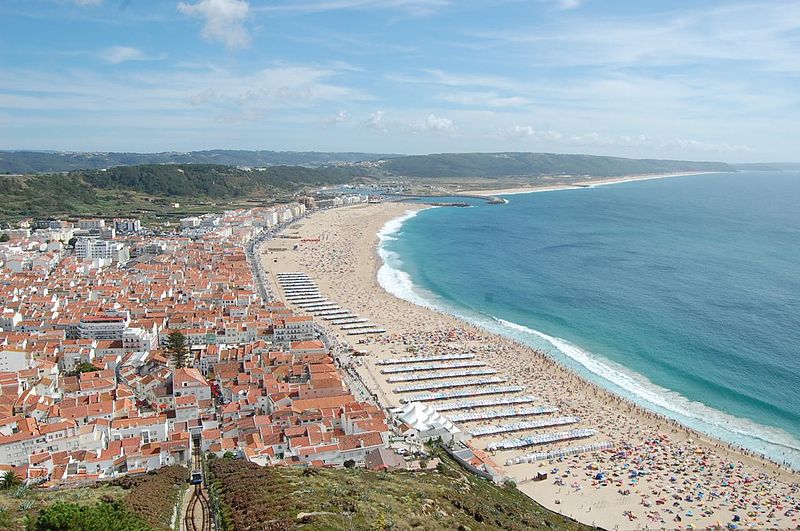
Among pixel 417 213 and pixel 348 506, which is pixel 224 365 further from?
pixel 417 213

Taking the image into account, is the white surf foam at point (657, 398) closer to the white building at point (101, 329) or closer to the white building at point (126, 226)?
the white building at point (101, 329)

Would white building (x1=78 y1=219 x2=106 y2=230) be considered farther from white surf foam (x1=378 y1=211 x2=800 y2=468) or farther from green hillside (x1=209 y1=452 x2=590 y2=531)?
green hillside (x1=209 y1=452 x2=590 y2=531)

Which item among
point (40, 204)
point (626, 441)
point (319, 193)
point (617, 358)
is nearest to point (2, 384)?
point (626, 441)

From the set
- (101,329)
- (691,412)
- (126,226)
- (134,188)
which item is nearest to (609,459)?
(691,412)

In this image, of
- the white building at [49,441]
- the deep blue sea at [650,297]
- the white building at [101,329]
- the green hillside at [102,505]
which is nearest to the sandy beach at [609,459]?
the deep blue sea at [650,297]

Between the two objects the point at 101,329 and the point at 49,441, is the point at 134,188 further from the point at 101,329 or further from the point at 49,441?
the point at 49,441

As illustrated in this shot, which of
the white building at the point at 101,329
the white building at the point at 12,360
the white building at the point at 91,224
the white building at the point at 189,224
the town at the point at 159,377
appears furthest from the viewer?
the white building at the point at 189,224
